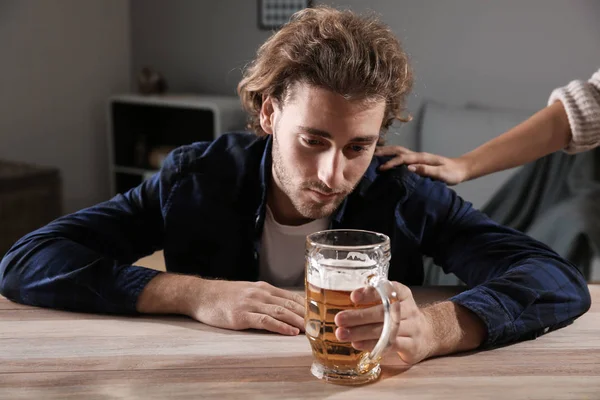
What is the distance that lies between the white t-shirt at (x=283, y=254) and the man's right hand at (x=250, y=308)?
43 centimetres

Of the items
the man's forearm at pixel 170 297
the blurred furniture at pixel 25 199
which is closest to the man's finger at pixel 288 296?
the man's forearm at pixel 170 297

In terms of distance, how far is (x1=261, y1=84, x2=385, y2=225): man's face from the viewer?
1.35m

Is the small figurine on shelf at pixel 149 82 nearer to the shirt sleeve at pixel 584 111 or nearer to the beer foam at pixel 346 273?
the shirt sleeve at pixel 584 111

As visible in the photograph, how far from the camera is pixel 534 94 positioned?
10.9 feet

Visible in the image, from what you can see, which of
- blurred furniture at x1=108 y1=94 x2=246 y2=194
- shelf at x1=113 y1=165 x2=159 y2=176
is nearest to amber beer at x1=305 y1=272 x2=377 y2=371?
blurred furniture at x1=108 y1=94 x2=246 y2=194

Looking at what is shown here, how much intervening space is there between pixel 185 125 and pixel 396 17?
1532mm

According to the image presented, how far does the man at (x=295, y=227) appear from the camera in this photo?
1.15m

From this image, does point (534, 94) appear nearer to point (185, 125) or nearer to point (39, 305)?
point (185, 125)

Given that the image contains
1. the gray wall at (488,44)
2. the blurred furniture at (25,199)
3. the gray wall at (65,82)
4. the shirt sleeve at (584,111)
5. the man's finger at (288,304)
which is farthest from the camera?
the gray wall at (65,82)

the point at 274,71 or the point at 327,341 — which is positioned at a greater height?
the point at 274,71

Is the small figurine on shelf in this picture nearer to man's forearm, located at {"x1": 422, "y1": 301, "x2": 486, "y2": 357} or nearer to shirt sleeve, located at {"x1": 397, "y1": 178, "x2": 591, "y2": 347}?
shirt sleeve, located at {"x1": 397, "y1": 178, "x2": 591, "y2": 347}

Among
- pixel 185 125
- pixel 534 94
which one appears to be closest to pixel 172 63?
pixel 185 125

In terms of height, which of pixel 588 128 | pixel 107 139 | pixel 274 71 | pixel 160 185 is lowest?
pixel 107 139

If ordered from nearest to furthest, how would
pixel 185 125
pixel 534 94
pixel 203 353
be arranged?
1. pixel 203 353
2. pixel 534 94
3. pixel 185 125
